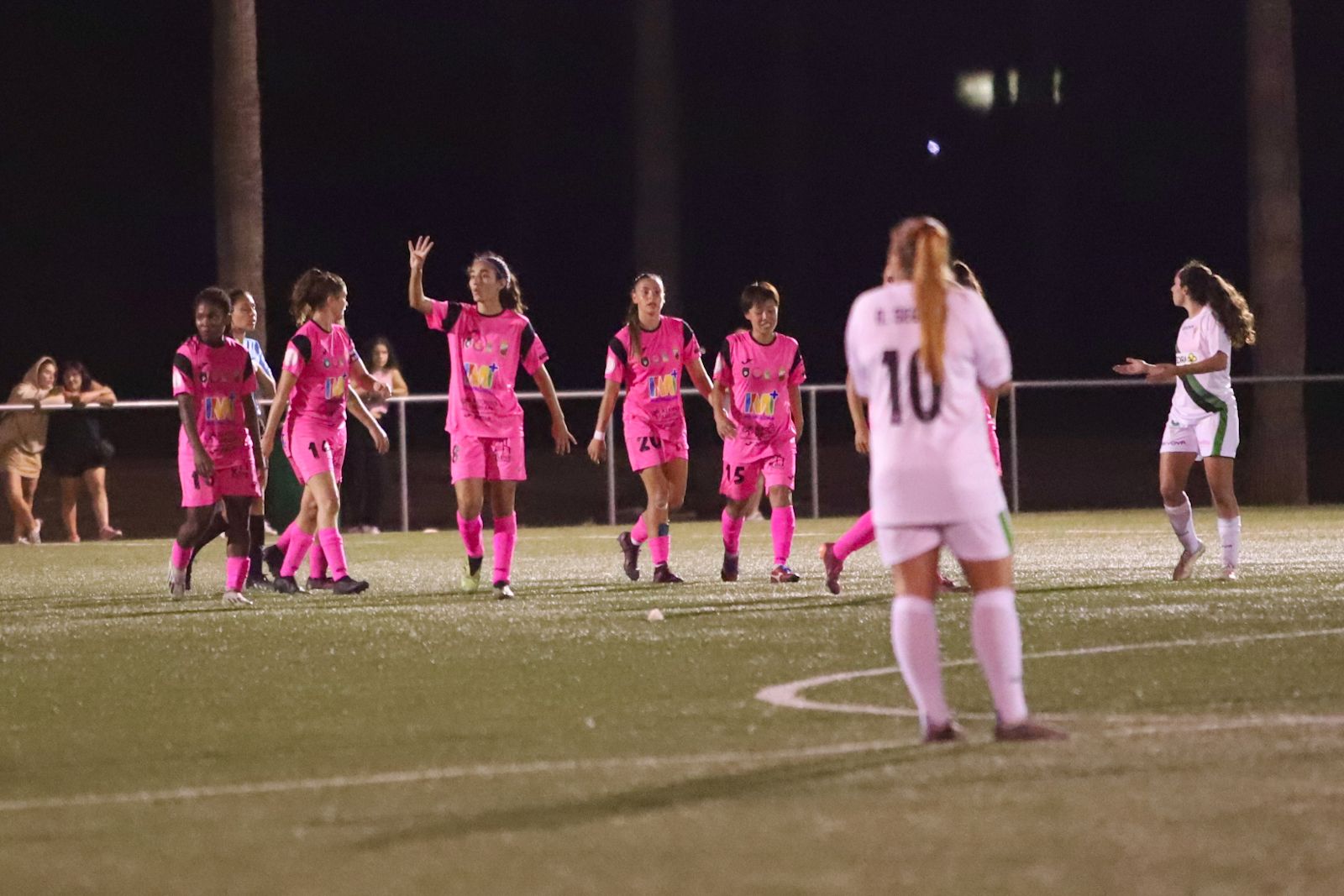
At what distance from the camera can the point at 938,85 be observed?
2719 inches

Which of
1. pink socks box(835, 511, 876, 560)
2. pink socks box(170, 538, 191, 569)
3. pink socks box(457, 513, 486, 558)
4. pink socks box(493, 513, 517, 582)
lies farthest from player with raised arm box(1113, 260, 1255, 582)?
pink socks box(170, 538, 191, 569)

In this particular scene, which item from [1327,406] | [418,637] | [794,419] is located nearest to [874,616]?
[418,637]

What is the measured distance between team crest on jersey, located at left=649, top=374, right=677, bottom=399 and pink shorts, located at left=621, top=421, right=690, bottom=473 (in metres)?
0.20

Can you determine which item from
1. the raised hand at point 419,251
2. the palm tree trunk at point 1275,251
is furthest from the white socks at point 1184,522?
the palm tree trunk at point 1275,251

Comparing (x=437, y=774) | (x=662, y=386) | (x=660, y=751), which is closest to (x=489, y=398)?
(x=662, y=386)

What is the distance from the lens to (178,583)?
14383 millimetres

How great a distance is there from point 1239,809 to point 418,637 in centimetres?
585

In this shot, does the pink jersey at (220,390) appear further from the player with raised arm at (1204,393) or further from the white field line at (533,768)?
the white field line at (533,768)

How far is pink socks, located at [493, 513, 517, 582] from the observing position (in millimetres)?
13562

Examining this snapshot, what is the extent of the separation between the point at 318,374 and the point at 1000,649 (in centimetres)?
746

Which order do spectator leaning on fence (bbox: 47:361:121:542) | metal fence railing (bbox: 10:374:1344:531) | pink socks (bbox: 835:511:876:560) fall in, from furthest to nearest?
metal fence railing (bbox: 10:374:1344:531) < spectator leaning on fence (bbox: 47:361:121:542) < pink socks (bbox: 835:511:876:560)

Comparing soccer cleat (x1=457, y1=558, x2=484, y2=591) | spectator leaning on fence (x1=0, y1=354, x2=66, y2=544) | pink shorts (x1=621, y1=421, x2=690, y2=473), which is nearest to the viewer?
soccer cleat (x1=457, y1=558, x2=484, y2=591)

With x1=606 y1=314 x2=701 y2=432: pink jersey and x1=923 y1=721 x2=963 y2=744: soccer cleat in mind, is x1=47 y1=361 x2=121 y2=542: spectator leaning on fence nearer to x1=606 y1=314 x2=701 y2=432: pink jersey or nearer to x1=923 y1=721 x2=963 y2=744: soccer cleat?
x1=606 y1=314 x2=701 y2=432: pink jersey

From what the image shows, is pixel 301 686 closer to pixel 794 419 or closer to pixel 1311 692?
pixel 1311 692
